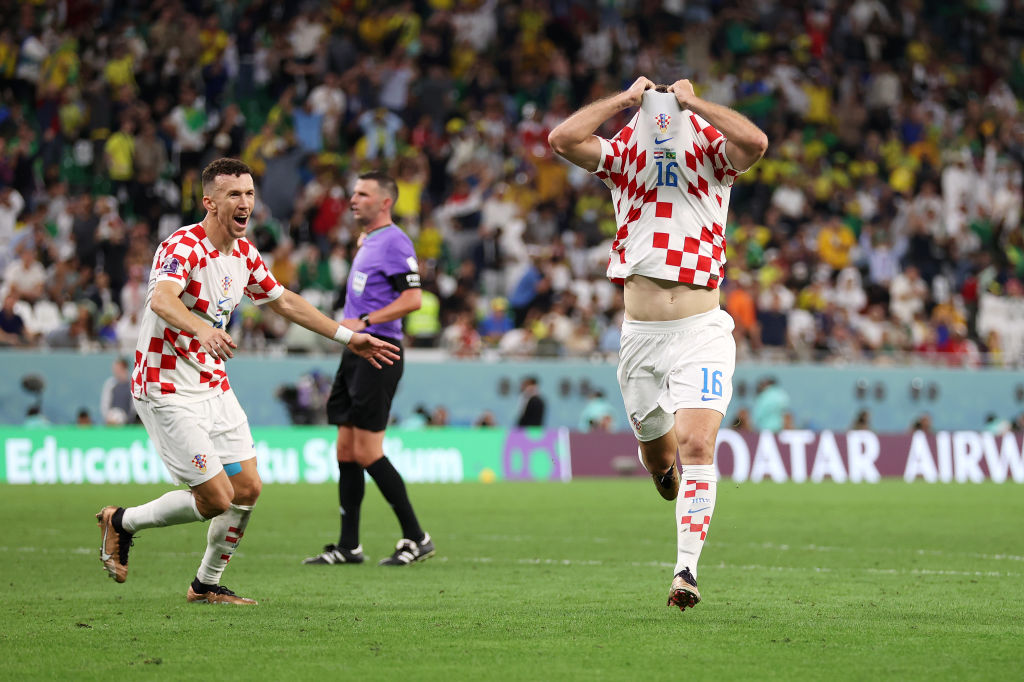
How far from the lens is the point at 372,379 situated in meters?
10.2

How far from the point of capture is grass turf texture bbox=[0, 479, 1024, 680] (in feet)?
18.5

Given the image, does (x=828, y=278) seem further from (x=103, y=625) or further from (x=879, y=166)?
(x=103, y=625)

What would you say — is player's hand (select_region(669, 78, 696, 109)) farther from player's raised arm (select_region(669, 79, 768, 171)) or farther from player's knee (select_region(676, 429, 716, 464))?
player's knee (select_region(676, 429, 716, 464))

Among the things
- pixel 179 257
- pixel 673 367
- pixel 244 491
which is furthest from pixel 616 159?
pixel 244 491

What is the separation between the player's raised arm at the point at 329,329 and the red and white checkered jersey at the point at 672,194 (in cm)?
132

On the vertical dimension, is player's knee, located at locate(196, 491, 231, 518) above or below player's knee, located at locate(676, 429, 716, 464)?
below

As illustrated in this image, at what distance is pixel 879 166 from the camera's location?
29.3 m

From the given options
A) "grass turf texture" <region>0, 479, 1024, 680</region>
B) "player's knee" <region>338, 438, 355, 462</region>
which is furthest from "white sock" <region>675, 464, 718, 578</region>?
"player's knee" <region>338, 438, 355, 462</region>

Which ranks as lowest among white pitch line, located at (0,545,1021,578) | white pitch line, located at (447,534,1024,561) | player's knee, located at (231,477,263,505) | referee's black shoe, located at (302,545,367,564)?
white pitch line, located at (447,534,1024,561)

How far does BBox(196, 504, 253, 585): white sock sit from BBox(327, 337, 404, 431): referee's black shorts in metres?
2.46

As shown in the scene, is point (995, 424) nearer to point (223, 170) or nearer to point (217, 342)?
point (223, 170)

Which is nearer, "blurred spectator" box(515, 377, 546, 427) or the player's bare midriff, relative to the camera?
the player's bare midriff

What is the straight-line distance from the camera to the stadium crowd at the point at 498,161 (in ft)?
73.6

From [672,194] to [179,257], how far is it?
2578mm
